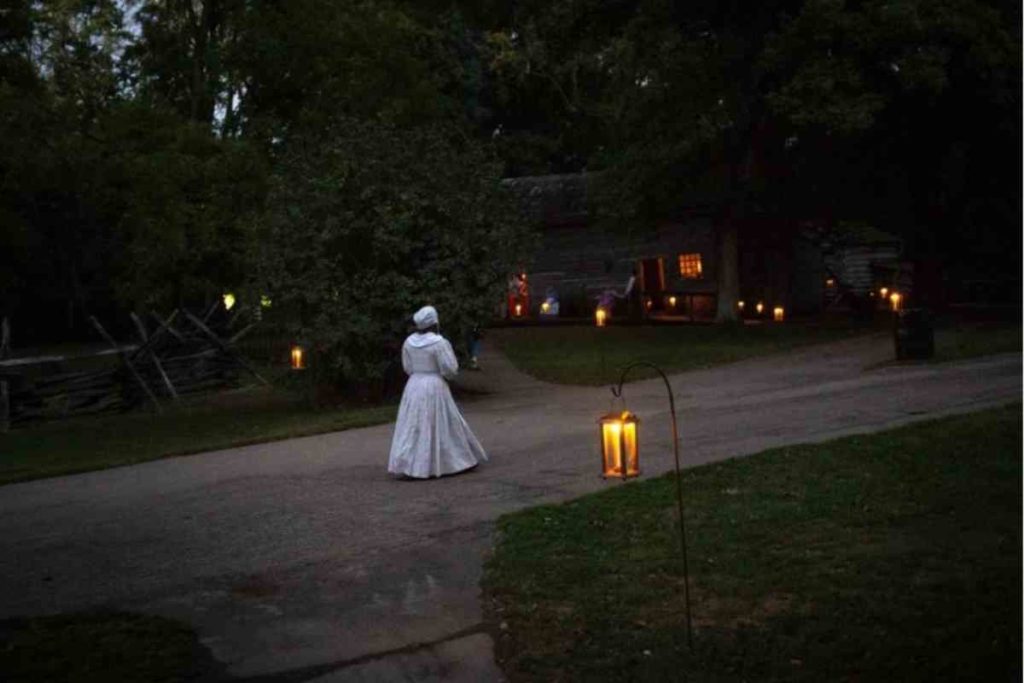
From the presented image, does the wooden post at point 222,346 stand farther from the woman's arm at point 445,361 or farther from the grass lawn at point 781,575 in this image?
the grass lawn at point 781,575

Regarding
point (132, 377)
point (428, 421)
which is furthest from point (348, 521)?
point (132, 377)

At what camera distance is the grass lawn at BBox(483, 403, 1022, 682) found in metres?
6.23

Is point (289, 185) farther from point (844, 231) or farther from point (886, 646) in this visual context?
point (844, 231)

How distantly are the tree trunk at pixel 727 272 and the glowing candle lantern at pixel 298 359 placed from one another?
15857mm

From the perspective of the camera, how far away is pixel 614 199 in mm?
31047

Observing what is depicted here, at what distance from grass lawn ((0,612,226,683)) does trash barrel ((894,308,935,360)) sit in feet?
53.4

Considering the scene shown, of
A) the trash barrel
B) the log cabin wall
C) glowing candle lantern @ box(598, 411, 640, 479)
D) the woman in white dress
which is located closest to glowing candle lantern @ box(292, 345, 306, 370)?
the woman in white dress

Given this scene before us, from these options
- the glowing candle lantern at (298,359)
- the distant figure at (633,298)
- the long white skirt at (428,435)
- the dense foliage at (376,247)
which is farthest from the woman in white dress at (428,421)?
the distant figure at (633,298)

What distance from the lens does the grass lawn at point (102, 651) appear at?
6.59 metres

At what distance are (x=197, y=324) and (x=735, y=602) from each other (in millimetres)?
21239

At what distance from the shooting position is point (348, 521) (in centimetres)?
1038

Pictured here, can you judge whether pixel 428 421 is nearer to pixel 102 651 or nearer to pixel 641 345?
pixel 102 651

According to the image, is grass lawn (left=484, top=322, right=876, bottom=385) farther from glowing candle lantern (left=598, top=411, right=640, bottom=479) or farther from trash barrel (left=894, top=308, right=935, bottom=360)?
glowing candle lantern (left=598, top=411, right=640, bottom=479)

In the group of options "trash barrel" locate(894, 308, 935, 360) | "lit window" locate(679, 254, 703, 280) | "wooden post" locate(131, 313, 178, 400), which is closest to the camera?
"trash barrel" locate(894, 308, 935, 360)
